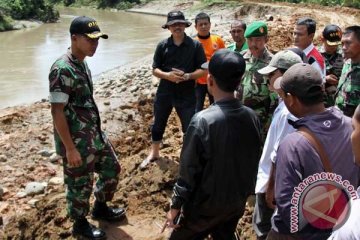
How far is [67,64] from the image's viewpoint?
11.0 ft

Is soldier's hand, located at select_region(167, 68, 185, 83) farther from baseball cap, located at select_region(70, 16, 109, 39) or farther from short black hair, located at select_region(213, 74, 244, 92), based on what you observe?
short black hair, located at select_region(213, 74, 244, 92)

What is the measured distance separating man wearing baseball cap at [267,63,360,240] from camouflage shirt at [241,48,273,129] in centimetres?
169

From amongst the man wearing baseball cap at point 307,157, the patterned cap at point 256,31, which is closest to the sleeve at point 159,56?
the patterned cap at point 256,31

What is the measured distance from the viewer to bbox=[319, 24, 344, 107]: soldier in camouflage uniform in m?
4.93

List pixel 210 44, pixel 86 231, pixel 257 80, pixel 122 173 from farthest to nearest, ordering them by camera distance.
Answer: pixel 210 44 → pixel 122 173 → pixel 257 80 → pixel 86 231

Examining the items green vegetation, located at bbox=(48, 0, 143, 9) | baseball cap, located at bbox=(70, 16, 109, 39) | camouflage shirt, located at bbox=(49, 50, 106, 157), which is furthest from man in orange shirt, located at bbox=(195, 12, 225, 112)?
green vegetation, located at bbox=(48, 0, 143, 9)

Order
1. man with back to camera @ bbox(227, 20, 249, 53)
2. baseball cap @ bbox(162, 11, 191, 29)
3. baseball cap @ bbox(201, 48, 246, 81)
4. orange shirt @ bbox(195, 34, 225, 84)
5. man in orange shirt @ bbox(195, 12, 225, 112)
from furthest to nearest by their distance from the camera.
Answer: orange shirt @ bbox(195, 34, 225, 84), man in orange shirt @ bbox(195, 12, 225, 112), man with back to camera @ bbox(227, 20, 249, 53), baseball cap @ bbox(162, 11, 191, 29), baseball cap @ bbox(201, 48, 246, 81)

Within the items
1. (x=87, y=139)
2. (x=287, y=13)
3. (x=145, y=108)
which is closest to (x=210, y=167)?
(x=87, y=139)

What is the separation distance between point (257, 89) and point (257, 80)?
3.5 inches

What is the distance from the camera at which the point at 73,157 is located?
11.1 ft

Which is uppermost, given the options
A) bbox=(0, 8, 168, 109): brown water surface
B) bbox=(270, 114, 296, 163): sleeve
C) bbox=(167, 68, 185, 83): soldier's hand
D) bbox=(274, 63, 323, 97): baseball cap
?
bbox=(274, 63, 323, 97): baseball cap

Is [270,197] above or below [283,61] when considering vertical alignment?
below

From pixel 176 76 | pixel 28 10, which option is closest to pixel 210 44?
pixel 176 76

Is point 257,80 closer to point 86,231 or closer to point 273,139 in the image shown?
point 273,139
